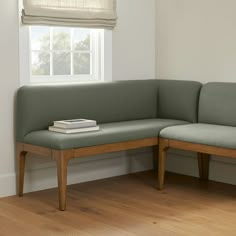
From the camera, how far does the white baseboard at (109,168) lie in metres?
4.50

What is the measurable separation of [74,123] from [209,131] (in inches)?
40.6

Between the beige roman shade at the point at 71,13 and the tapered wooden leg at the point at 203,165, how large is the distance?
138cm

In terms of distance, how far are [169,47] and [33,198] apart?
1.94m

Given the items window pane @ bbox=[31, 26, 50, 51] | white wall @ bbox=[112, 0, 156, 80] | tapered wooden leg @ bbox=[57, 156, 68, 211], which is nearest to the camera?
tapered wooden leg @ bbox=[57, 156, 68, 211]

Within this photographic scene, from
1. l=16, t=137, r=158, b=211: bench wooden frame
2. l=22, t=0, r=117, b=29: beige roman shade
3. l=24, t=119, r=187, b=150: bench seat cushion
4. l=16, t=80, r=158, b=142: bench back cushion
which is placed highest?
l=22, t=0, r=117, b=29: beige roman shade

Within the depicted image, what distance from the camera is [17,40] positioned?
4328 mm

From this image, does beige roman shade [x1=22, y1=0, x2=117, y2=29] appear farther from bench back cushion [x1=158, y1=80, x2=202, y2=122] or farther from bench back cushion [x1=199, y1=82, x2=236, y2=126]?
bench back cushion [x1=199, y1=82, x2=236, y2=126]

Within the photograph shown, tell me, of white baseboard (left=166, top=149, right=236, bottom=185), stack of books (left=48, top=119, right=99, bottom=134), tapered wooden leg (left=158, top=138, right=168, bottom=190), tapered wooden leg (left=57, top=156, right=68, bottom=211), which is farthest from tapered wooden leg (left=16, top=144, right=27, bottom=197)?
white baseboard (left=166, top=149, right=236, bottom=185)

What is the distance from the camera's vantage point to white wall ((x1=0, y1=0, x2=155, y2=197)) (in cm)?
430

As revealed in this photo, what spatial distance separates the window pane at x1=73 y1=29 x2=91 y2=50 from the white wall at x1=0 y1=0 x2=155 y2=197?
9.7 inches

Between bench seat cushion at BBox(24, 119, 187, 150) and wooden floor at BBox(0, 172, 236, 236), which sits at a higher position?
bench seat cushion at BBox(24, 119, 187, 150)

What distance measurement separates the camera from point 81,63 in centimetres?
493

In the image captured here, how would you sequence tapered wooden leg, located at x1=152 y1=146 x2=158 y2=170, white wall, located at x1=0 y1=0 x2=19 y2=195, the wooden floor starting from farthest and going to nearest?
tapered wooden leg, located at x1=152 y1=146 x2=158 y2=170 → white wall, located at x1=0 y1=0 x2=19 y2=195 → the wooden floor

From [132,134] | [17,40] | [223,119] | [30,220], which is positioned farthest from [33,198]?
[223,119]
